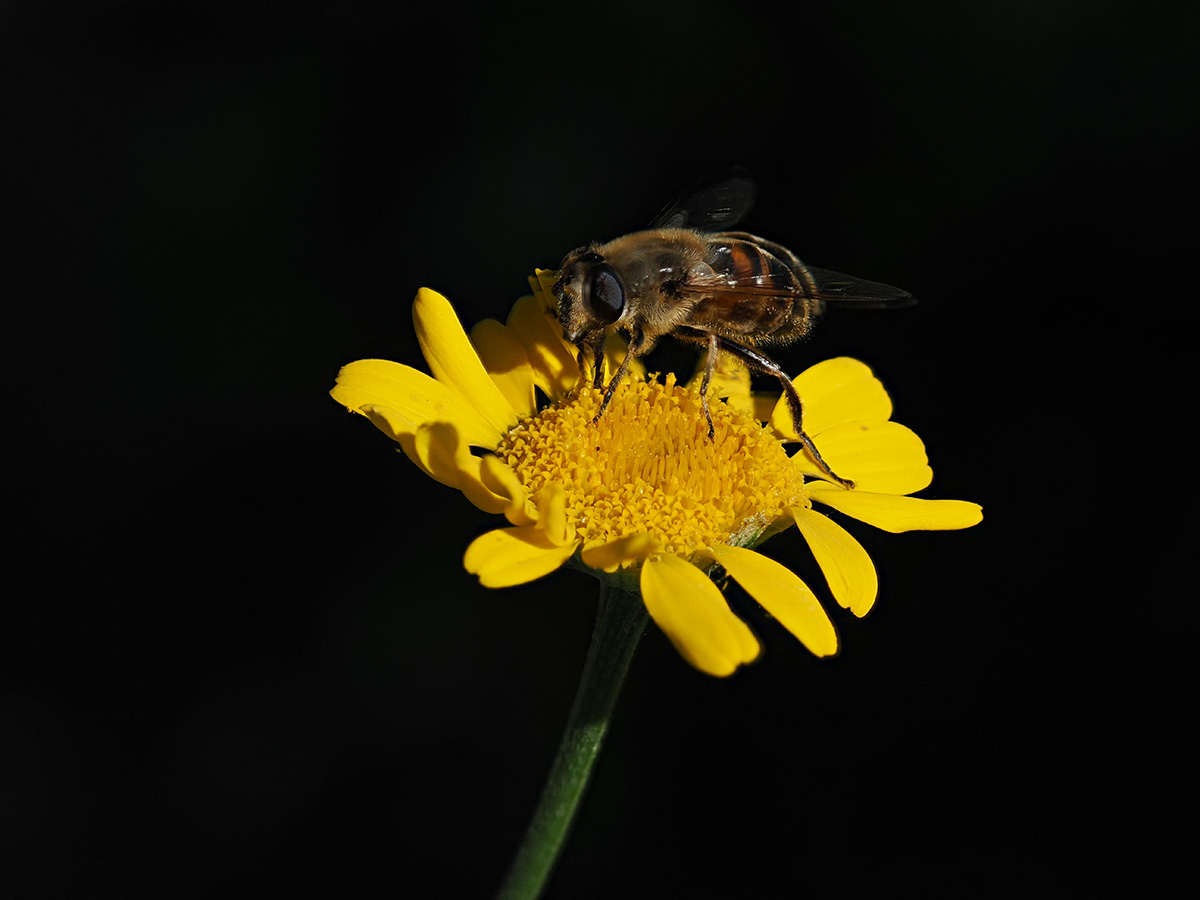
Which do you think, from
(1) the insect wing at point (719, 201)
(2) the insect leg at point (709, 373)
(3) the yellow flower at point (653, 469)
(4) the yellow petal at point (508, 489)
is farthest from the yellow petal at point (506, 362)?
(1) the insect wing at point (719, 201)

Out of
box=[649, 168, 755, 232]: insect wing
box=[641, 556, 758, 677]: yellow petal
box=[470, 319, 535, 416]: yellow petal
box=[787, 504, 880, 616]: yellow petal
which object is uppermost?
box=[649, 168, 755, 232]: insect wing

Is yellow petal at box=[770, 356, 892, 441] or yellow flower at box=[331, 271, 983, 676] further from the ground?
yellow petal at box=[770, 356, 892, 441]

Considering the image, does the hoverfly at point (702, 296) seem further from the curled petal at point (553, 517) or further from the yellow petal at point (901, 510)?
the curled petal at point (553, 517)

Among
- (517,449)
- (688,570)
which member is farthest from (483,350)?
(688,570)

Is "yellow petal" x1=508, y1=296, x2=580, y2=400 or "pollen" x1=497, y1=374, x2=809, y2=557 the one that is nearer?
"pollen" x1=497, y1=374, x2=809, y2=557

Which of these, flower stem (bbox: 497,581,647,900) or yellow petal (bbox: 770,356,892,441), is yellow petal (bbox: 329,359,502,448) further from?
yellow petal (bbox: 770,356,892,441)

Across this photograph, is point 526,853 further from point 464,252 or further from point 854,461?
point 464,252

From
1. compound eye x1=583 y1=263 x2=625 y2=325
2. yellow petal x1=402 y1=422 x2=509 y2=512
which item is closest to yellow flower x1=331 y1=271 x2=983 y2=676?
yellow petal x1=402 y1=422 x2=509 y2=512
